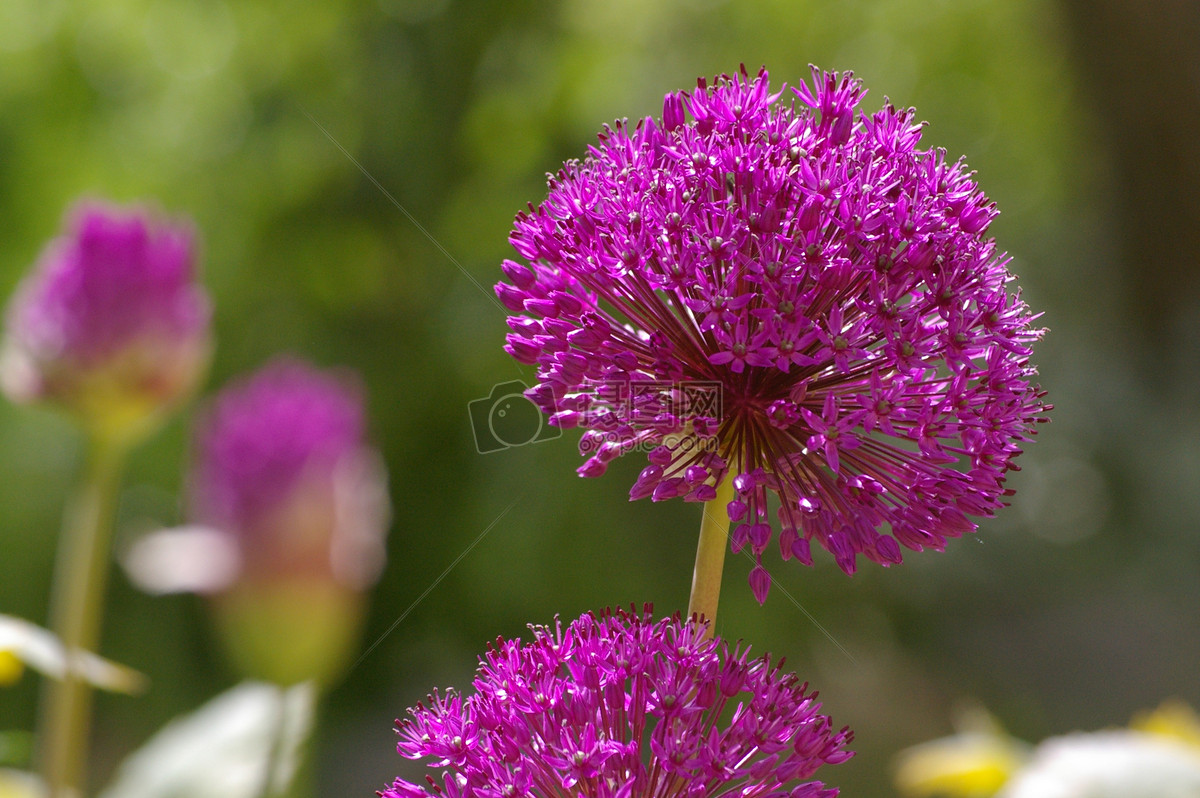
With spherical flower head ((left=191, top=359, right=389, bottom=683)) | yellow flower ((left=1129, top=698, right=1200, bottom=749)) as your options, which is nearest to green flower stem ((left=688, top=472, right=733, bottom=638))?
yellow flower ((left=1129, top=698, right=1200, bottom=749))

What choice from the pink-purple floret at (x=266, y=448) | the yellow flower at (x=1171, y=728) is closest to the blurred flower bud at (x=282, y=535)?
the pink-purple floret at (x=266, y=448)

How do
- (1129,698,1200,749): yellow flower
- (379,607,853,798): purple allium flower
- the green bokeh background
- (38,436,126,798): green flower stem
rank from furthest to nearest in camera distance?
the green bokeh background, (1129,698,1200,749): yellow flower, (38,436,126,798): green flower stem, (379,607,853,798): purple allium flower

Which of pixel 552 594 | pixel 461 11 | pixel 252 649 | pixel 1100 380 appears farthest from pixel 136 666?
pixel 1100 380

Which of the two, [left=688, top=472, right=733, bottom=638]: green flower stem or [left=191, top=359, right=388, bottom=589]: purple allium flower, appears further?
[left=191, top=359, right=388, bottom=589]: purple allium flower

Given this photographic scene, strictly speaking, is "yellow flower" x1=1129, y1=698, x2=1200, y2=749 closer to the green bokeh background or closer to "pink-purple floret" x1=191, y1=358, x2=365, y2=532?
"pink-purple floret" x1=191, y1=358, x2=365, y2=532

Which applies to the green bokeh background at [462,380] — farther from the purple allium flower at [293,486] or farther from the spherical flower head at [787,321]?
the spherical flower head at [787,321]

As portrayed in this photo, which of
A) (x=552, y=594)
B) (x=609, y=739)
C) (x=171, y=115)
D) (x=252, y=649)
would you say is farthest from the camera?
(x=171, y=115)

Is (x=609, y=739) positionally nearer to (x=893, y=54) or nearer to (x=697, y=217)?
(x=697, y=217)
